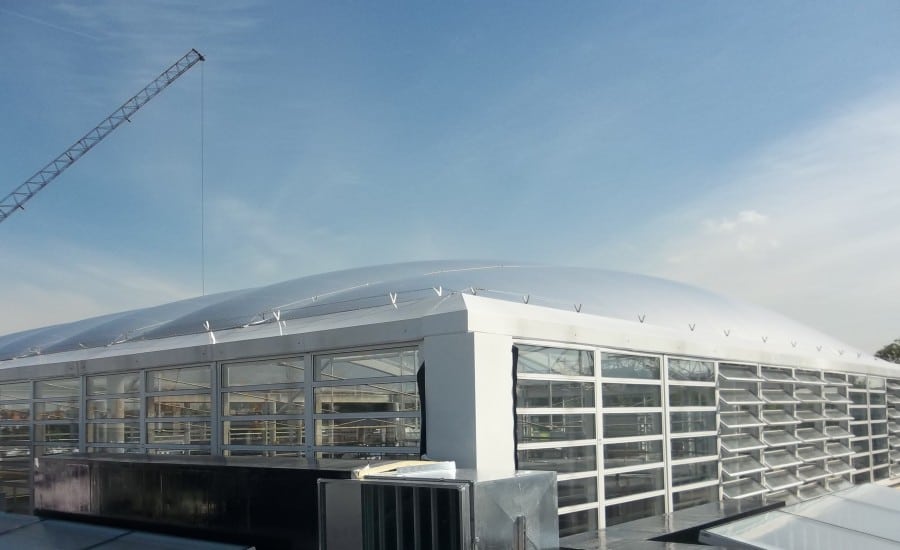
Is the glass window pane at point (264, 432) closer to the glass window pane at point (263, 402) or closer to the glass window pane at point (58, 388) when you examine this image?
the glass window pane at point (263, 402)

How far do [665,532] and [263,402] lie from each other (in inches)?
227

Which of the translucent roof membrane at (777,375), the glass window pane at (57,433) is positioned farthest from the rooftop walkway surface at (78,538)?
the translucent roof membrane at (777,375)

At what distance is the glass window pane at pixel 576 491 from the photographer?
1066 centimetres

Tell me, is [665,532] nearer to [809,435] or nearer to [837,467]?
[809,435]

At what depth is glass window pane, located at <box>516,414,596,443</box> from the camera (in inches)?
408

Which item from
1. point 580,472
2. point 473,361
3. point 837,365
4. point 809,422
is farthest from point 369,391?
point 837,365

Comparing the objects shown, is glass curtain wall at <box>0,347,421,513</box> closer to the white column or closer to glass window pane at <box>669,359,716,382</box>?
the white column

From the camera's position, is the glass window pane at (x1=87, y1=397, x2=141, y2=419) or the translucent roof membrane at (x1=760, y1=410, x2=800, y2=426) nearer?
the glass window pane at (x1=87, y1=397, x2=141, y2=419)

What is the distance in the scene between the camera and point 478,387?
9.41 metres

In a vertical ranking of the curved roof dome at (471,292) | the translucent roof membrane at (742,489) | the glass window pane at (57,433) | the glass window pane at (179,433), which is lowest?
the translucent roof membrane at (742,489)

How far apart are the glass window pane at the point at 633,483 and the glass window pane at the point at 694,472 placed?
1.94 feet

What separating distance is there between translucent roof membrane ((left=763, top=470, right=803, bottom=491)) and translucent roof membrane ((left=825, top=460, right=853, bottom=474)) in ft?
5.99

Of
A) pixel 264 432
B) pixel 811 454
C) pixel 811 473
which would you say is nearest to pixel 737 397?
pixel 811 454

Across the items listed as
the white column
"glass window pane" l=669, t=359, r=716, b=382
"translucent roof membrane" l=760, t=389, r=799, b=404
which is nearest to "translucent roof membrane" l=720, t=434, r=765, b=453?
"translucent roof membrane" l=760, t=389, r=799, b=404
